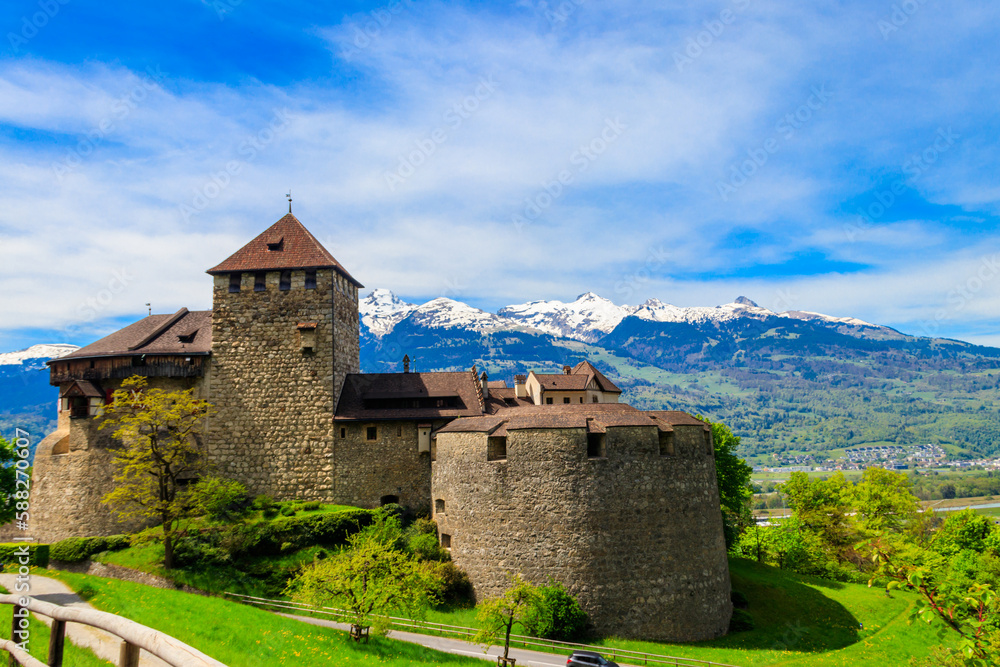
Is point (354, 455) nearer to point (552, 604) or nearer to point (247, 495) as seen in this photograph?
point (247, 495)

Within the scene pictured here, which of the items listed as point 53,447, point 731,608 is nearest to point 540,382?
point 731,608

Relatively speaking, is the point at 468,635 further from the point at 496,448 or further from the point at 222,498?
the point at 222,498

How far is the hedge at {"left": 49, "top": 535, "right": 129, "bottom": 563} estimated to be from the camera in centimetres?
3712

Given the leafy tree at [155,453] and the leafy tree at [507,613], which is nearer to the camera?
the leafy tree at [507,613]

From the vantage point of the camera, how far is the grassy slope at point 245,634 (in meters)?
21.5

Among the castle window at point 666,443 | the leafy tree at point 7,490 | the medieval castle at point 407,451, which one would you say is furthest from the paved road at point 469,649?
the leafy tree at point 7,490

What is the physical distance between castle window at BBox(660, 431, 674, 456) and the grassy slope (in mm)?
17998

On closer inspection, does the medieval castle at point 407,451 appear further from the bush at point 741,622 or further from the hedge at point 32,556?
the hedge at point 32,556

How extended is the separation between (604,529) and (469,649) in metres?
10.7

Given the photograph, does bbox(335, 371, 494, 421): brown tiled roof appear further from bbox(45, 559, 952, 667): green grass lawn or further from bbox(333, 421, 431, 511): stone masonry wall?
bbox(45, 559, 952, 667): green grass lawn

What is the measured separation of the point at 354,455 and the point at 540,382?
978 inches

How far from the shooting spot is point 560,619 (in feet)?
113

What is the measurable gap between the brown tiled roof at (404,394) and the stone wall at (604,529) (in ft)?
26.2

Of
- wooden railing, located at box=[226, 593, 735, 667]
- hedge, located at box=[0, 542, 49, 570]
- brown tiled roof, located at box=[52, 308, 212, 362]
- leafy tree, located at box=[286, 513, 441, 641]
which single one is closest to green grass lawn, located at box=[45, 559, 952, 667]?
wooden railing, located at box=[226, 593, 735, 667]
